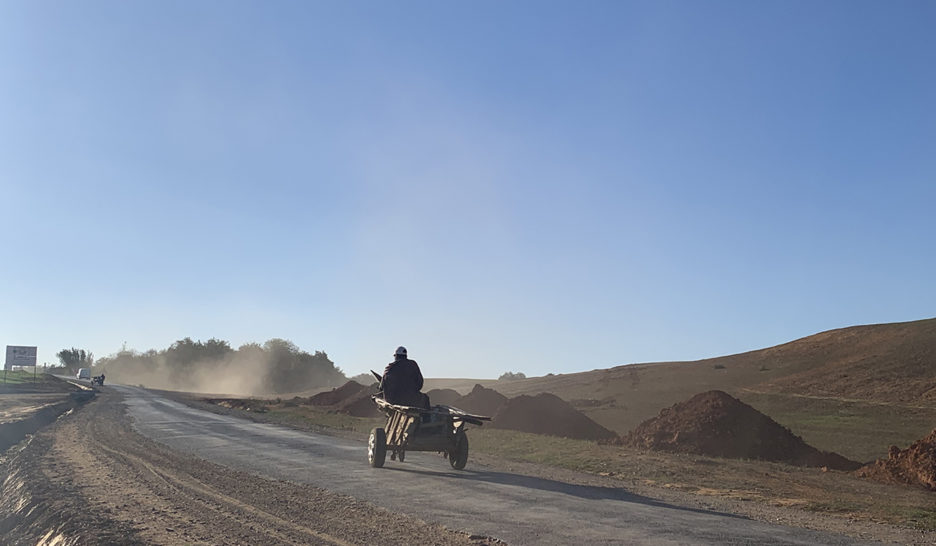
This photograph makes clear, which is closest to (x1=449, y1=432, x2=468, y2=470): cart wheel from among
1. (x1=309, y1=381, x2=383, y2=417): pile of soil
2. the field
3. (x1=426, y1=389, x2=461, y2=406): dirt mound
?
the field

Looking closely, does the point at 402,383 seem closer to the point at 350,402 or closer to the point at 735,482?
the point at 735,482

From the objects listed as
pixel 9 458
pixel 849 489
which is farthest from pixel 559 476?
pixel 9 458

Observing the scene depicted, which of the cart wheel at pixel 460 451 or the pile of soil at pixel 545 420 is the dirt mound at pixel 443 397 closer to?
the pile of soil at pixel 545 420

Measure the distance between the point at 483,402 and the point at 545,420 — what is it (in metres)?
7.22

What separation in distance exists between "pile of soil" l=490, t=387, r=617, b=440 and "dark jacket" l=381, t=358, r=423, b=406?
60.6 feet

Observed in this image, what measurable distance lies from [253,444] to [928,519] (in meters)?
17.8

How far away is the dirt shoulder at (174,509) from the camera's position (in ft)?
27.3

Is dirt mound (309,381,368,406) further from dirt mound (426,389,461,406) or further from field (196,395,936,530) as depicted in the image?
field (196,395,936,530)

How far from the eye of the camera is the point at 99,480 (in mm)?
13008

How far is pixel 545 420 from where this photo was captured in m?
33.3

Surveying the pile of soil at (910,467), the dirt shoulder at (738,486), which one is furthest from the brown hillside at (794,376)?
the dirt shoulder at (738,486)

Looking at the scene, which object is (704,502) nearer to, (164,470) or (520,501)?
(520,501)

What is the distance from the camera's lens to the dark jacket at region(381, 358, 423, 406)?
49.4ft

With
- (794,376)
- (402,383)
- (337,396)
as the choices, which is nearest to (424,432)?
(402,383)
